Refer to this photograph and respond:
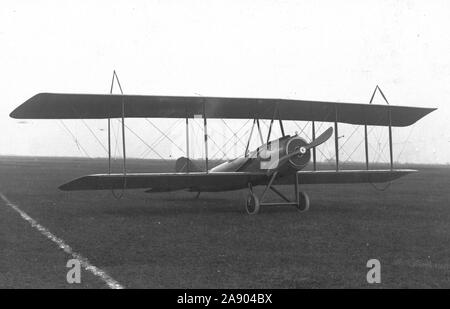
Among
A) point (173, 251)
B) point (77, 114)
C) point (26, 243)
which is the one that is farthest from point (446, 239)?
point (77, 114)

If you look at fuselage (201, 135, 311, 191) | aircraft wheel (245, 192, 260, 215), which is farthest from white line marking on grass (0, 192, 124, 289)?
fuselage (201, 135, 311, 191)

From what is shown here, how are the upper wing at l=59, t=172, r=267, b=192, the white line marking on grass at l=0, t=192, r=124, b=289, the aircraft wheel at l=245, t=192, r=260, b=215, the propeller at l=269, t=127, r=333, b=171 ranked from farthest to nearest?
the aircraft wheel at l=245, t=192, r=260, b=215
the propeller at l=269, t=127, r=333, b=171
the upper wing at l=59, t=172, r=267, b=192
the white line marking on grass at l=0, t=192, r=124, b=289

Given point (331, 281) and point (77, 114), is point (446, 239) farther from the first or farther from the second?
point (77, 114)

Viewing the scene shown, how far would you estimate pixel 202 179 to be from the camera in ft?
38.3

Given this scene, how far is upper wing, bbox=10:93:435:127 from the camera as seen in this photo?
10.9 metres

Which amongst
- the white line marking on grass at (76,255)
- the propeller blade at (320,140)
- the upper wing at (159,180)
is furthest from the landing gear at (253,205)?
the white line marking on grass at (76,255)

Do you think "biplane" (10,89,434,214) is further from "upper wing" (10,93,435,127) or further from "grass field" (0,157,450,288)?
"grass field" (0,157,450,288)

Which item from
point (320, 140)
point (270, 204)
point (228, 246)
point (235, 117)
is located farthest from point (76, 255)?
point (235, 117)

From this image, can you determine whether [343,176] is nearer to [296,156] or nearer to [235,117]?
[296,156]

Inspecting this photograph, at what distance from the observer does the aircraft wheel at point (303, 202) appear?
40.2ft

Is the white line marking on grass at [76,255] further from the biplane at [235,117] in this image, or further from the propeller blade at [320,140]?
the propeller blade at [320,140]

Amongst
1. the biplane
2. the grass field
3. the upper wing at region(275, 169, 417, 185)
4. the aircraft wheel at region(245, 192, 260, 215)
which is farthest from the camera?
the upper wing at region(275, 169, 417, 185)

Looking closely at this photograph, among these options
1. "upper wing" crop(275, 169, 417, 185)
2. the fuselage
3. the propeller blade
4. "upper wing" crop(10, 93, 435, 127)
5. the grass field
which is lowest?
the grass field
